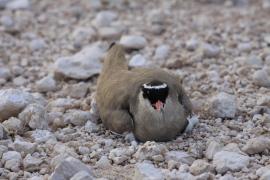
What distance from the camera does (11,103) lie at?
6074 millimetres

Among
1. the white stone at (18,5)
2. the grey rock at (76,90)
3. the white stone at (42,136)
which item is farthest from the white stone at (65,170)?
the white stone at (18,5)

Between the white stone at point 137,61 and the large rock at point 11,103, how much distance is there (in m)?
1.89

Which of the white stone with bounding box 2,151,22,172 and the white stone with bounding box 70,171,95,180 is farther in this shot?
the white stone with bounding box 2,151,22,172

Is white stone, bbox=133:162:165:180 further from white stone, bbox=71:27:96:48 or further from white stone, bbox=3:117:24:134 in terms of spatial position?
white stone, bbox=71:27:96:48

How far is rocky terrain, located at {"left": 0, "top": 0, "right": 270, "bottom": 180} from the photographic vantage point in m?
5.25

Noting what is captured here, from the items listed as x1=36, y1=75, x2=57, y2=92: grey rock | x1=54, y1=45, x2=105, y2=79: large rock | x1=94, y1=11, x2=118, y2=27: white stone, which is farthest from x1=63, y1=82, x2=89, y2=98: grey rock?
x1=94, y1=11, x2=118, y2=27: white stone

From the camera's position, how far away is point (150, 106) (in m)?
5.69

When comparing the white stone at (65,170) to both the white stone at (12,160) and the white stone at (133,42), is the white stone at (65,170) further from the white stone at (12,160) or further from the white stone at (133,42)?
the white stone at (133,42)

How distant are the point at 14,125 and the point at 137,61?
7.54 ft

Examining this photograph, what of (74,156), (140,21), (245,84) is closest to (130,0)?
(140,21)

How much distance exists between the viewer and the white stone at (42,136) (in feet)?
18.9

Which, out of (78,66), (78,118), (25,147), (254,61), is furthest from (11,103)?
(254,61)

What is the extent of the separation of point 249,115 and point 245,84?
84 cm

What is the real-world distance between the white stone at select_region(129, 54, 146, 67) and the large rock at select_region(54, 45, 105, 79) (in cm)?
36
